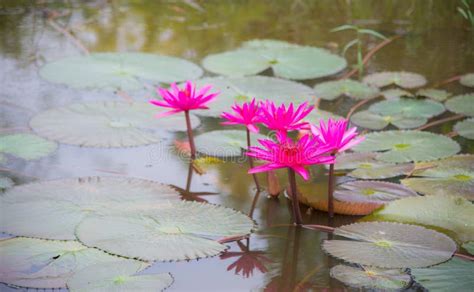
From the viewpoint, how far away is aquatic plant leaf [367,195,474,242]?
206 cm

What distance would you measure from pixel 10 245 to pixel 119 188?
1.34ft

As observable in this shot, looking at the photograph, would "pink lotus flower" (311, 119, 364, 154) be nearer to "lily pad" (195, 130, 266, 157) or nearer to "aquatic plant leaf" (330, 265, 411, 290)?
"aquatic plant leaf" (330, 265, 411, 290)

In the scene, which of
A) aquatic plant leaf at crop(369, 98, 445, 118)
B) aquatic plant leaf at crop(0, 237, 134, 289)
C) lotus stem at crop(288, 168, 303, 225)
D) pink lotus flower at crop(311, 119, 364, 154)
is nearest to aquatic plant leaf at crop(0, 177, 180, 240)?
aquatic plant leaf at crop(0, 237, 134, 289)

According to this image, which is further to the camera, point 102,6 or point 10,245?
point 102,6

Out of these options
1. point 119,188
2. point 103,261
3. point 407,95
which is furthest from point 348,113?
point 103,261

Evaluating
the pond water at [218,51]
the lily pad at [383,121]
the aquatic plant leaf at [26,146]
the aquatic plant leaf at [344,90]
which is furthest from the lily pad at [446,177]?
the aquatic plant leaf at [26,146]

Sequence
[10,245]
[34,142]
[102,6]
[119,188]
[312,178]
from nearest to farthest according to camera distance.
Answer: [10,245], [119,188], [312,178], [34,142], [102,6]

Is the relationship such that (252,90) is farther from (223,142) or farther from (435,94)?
(435,94)

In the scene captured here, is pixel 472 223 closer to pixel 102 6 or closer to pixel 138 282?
pixel 138 282

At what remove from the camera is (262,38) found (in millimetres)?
3893

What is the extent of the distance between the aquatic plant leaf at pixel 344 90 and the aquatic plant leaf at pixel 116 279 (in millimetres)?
1529

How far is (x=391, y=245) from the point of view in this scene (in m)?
1.93

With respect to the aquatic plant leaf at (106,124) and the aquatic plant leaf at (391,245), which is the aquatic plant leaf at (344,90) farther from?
the aquatic plant leaf at (391,245)

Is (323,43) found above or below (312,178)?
above
